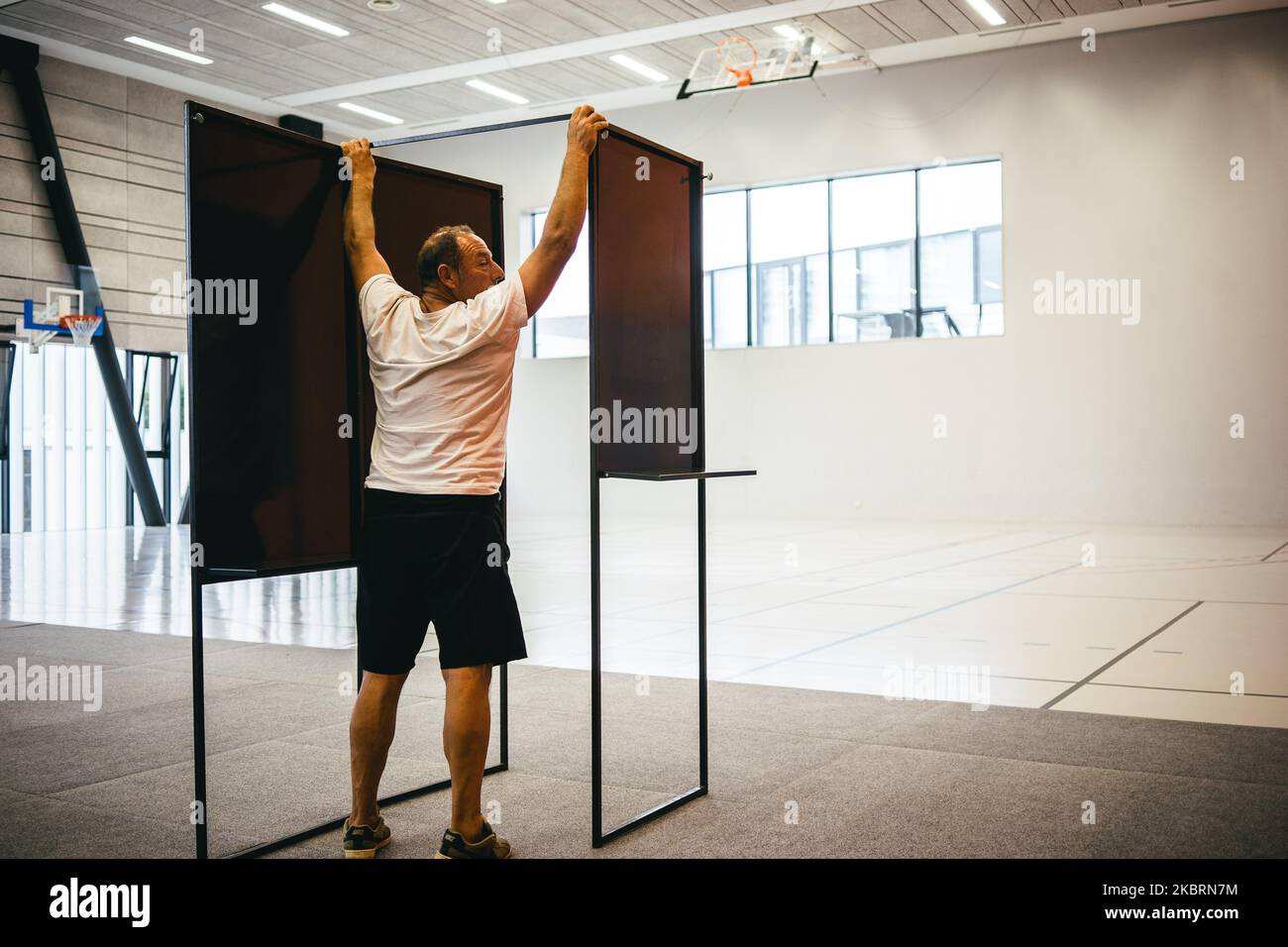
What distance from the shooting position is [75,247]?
51.3 feet

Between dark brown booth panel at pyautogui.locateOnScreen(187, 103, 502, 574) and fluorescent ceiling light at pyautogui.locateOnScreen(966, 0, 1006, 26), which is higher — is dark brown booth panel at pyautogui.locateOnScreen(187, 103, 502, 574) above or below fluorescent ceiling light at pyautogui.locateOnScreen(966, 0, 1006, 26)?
below

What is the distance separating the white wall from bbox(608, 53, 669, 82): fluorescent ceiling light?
1540 mm

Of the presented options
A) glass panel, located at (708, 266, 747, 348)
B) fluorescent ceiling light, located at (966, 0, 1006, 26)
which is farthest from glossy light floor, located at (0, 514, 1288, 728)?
fluorescent ceiling light, located at (966, 0, 1006, 26)

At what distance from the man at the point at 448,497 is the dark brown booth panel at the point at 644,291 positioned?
26 centimetres

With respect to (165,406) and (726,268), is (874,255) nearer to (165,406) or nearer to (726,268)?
(726,268)

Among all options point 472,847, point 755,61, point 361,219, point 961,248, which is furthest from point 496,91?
point 472,847

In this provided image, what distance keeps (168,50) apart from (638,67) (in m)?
6.04

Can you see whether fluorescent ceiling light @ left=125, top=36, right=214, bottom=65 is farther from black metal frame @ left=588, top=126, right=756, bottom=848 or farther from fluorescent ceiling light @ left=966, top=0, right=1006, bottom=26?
black metal frame @ left=588, top=126, right=756, bottom=848

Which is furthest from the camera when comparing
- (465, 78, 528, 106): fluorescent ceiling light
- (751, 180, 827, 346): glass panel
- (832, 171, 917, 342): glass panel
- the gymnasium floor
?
(751, 180, 827, 346): glass panel

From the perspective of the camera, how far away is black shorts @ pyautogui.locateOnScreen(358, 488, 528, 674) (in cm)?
293

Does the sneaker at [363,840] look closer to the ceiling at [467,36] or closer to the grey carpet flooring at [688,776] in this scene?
the grey carpet flooring at [688,776]

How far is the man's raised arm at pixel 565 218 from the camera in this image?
2.97 m
